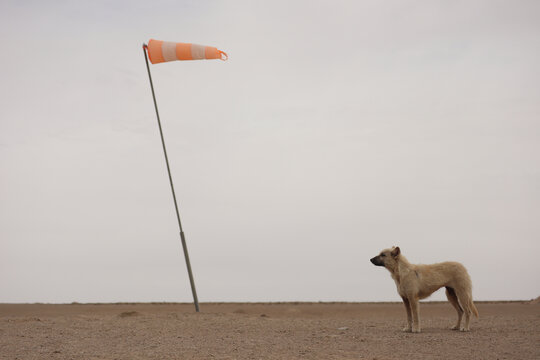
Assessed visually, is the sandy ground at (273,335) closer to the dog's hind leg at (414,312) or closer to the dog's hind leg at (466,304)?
the dog's hind leg at (466,304)

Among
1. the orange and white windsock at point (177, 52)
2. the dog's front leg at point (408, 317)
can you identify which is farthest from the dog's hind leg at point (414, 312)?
the orange and white windsock at point (177, 52)

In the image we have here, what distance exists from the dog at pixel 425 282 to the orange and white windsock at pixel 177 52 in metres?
8.64

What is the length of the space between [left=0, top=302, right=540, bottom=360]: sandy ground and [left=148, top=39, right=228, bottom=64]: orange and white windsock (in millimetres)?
8309

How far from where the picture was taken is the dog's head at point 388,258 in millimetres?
14422

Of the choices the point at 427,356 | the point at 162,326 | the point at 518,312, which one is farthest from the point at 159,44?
the point at 518,312

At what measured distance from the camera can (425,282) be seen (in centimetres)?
1405

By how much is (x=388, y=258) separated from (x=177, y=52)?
32.5 ft

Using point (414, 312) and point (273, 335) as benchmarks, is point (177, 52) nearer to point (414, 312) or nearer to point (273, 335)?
point (273, 335)

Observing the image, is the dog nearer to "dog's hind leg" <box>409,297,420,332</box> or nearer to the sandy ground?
"dog's hind leg" <box>409,297,420,332</box>

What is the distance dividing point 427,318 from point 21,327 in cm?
1206

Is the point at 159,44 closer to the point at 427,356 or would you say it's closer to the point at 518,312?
the point at 427,356

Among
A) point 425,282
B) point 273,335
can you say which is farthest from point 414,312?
point 273,335

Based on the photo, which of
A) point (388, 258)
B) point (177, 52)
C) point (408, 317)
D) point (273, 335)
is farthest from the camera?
point (177, 52)

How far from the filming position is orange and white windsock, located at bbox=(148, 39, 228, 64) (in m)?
18.3
